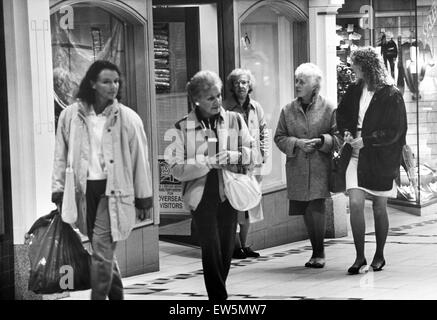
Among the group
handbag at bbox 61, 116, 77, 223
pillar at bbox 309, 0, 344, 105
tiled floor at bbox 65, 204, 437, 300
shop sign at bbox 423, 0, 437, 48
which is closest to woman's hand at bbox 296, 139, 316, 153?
tiled floor at bbox 65, 204, 437, 300

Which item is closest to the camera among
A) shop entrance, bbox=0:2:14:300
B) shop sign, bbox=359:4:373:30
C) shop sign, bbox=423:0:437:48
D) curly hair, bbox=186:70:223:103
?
curly hair, bbox=186:70:223:103

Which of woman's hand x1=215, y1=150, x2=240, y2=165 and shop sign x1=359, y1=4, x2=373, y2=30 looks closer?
woman's hand x1=215, y1=150, x2=240, y2=165

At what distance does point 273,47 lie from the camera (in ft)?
29.2

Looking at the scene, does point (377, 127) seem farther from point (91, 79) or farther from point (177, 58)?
point (177, 58)

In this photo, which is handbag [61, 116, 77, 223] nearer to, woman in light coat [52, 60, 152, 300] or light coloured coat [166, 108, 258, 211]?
woman in light coat [52, 60, 152, 300]

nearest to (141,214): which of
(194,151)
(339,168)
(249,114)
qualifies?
(194,151)

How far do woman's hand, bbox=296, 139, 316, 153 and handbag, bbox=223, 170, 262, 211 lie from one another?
116cm

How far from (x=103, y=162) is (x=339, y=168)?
2297 millimetres

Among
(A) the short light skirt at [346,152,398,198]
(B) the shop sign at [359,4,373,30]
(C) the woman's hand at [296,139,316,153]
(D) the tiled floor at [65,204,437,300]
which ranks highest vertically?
(B) the shop sign at [359,4,373,30]

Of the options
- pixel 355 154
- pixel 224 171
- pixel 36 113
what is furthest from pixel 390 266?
pixel 36 113

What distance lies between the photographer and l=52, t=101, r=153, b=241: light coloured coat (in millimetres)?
6371

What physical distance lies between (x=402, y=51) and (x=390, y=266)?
304cm

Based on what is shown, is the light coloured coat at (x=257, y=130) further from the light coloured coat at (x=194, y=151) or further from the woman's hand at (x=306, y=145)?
the woman's hand at (x=306, y=145)
